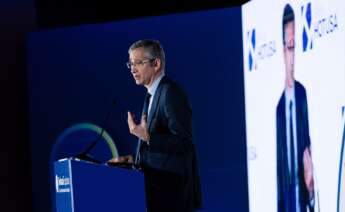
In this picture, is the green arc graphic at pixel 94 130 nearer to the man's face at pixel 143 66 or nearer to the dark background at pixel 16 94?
the dark background at pixel 16 94

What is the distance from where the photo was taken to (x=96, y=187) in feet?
12.0

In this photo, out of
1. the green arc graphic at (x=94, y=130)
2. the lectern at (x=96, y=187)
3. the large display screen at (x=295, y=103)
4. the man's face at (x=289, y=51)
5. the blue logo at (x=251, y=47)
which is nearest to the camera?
the lectern at (x=96, y=187)

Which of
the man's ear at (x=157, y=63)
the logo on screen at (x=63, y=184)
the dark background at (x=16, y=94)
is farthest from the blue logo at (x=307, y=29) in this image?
the dark background at (x=16, y=94)

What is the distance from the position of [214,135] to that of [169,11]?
1626 mm

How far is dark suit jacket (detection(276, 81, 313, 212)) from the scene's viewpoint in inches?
174

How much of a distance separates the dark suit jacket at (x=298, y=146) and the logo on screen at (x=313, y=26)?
259 millimetres

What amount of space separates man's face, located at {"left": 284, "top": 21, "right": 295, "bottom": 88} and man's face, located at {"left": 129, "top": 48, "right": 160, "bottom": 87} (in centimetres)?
104

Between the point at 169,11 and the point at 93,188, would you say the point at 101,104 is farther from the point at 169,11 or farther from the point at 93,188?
the point at 93,188

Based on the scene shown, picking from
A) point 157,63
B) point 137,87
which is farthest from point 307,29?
point 137,87

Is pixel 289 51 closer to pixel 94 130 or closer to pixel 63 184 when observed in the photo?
pixel 63 184

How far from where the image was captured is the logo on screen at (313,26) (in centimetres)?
405

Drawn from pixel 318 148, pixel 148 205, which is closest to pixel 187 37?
pixel 318 148

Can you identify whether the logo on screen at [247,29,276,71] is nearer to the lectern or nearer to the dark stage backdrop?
the dark stage backdrop

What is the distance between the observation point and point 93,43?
622 cm
